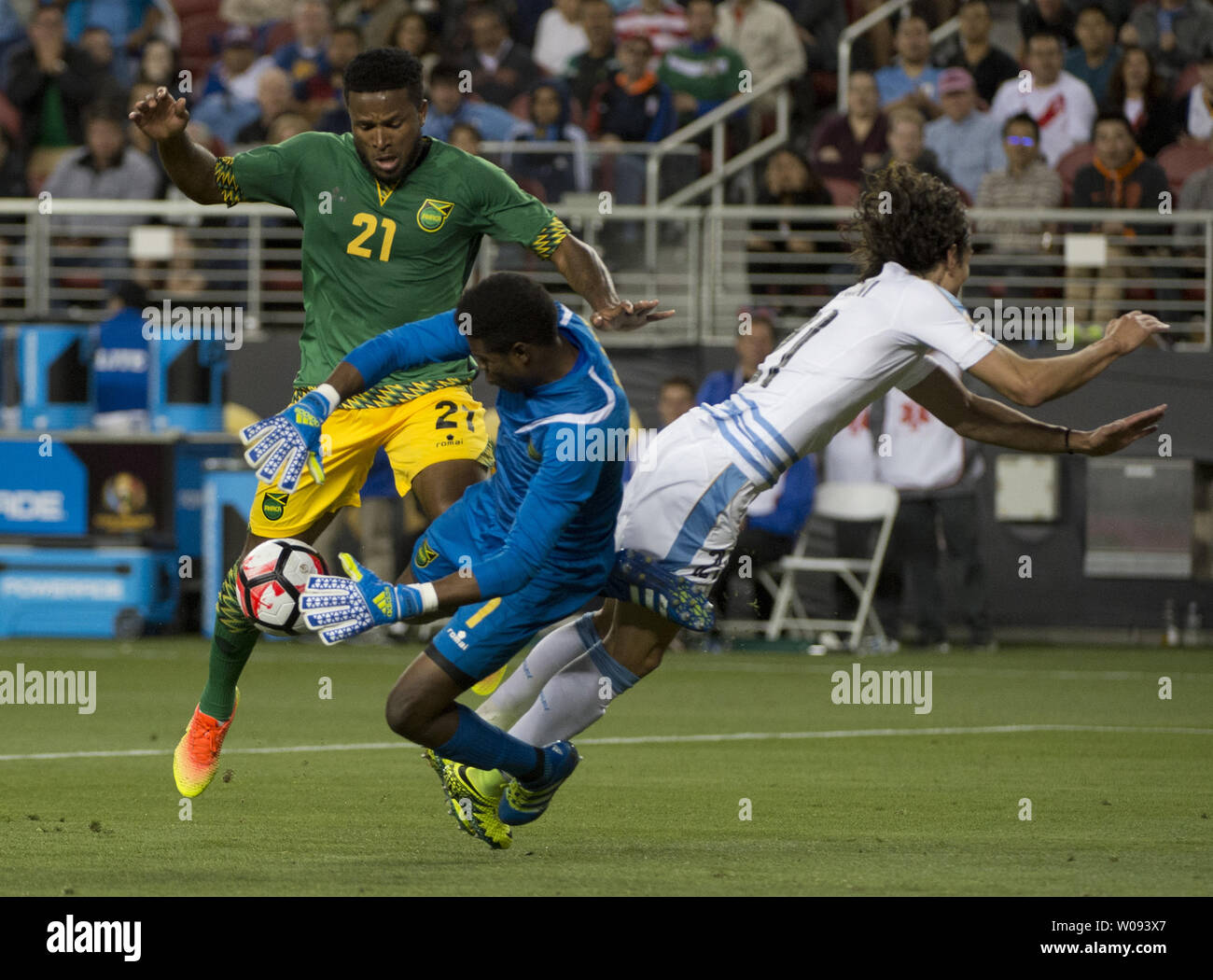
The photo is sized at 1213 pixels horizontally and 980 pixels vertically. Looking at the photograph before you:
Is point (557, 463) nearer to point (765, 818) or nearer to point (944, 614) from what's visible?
point (765, 818)

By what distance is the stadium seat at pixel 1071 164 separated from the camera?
16.6 meters

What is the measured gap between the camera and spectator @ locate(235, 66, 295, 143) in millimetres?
18422

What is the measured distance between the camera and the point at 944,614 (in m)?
16.0

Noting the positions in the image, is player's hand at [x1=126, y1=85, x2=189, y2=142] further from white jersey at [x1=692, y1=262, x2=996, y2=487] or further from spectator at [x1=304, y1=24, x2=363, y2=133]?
spectator at [x1=304, y1=24, x2=363, y2=133]

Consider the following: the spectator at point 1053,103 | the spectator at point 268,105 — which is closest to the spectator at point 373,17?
the spectator at point 268,105

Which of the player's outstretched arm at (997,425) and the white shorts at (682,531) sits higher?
the player's outstretched arm at (997,425)

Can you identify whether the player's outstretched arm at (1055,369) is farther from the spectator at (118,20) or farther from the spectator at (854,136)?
the spectator at (118,20)

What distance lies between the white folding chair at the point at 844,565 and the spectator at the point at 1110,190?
2271 mm

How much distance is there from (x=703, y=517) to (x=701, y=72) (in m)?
12.2

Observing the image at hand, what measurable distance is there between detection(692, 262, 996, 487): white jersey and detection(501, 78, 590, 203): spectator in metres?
10.3

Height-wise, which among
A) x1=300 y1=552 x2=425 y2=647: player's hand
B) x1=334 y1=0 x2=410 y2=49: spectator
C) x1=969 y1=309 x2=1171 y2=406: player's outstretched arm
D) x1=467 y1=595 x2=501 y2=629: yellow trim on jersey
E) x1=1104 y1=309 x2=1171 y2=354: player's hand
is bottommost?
x1=467 y1=595 x2=501 y2=629: yellow trim on jersey

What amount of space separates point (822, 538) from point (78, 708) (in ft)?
22.2

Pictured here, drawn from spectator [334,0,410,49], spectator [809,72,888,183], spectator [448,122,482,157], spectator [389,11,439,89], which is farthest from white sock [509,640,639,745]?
spectator [334,0,410,49]

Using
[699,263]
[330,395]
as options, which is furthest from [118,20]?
[330,395]
